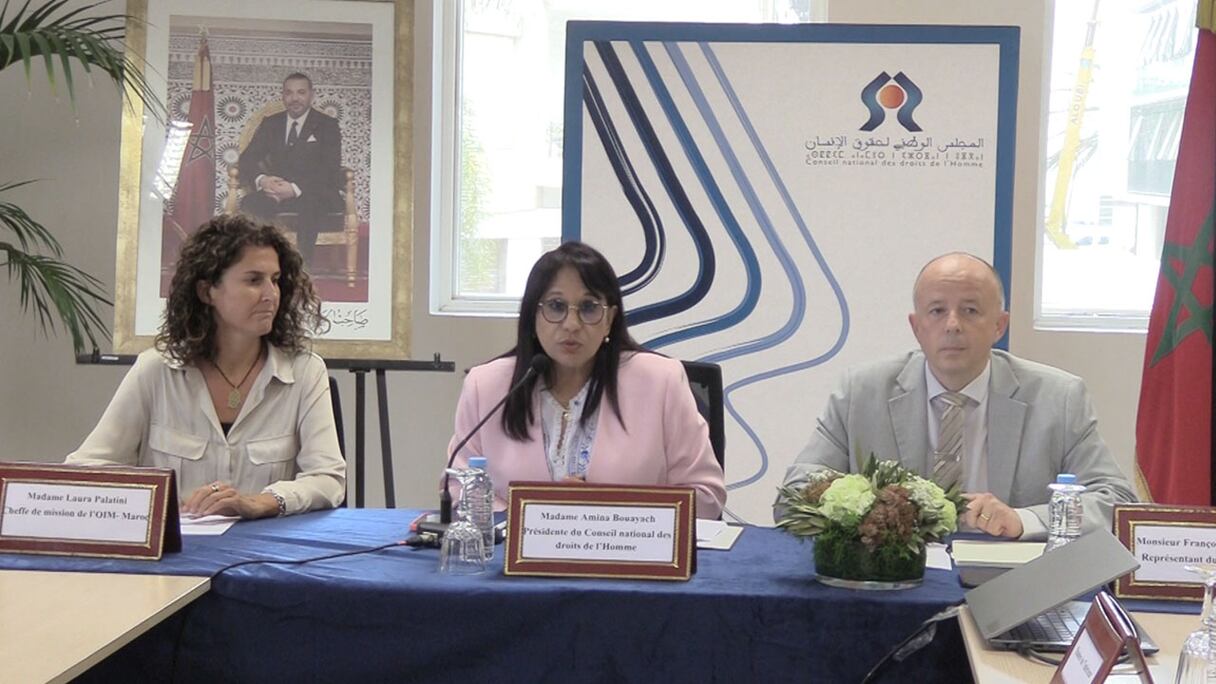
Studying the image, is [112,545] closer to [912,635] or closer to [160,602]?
[160,602]

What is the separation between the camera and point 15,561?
2.09m

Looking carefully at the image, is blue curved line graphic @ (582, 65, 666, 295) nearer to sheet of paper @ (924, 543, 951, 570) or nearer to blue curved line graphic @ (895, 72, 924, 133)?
blue curved line graphic @ (895, 72, 924, 133)

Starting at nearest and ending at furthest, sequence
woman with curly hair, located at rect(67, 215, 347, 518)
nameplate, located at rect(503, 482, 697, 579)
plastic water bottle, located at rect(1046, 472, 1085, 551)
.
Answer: nameplate, located at rect(503, 482, 697, 579) < plastic water bottle, located at rect(1046, 472, 1085, 551) < woman with curly hair, located at rect(67, 215, 347, 518)

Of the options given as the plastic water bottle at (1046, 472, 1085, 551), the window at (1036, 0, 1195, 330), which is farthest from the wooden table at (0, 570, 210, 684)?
the window at (1036, 0, 1195, 330)

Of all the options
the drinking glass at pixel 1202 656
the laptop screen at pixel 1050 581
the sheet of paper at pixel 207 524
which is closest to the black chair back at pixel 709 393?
the sheet of paper at pixel 207 524

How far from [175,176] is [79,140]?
2.37ft

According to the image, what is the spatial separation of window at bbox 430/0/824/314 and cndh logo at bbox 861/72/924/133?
110 centimetres

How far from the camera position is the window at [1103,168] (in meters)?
4.57

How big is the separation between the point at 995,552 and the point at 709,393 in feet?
3.04

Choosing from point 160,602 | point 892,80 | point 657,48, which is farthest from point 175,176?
point 160,602

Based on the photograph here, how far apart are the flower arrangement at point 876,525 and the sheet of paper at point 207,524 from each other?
1049 mm

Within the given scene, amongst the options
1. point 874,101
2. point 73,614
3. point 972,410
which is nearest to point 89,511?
point 73,614

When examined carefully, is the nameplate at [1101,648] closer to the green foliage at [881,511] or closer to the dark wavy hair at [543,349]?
the green foliage at [881,511]

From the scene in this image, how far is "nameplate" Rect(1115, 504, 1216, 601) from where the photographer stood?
1954 mm
